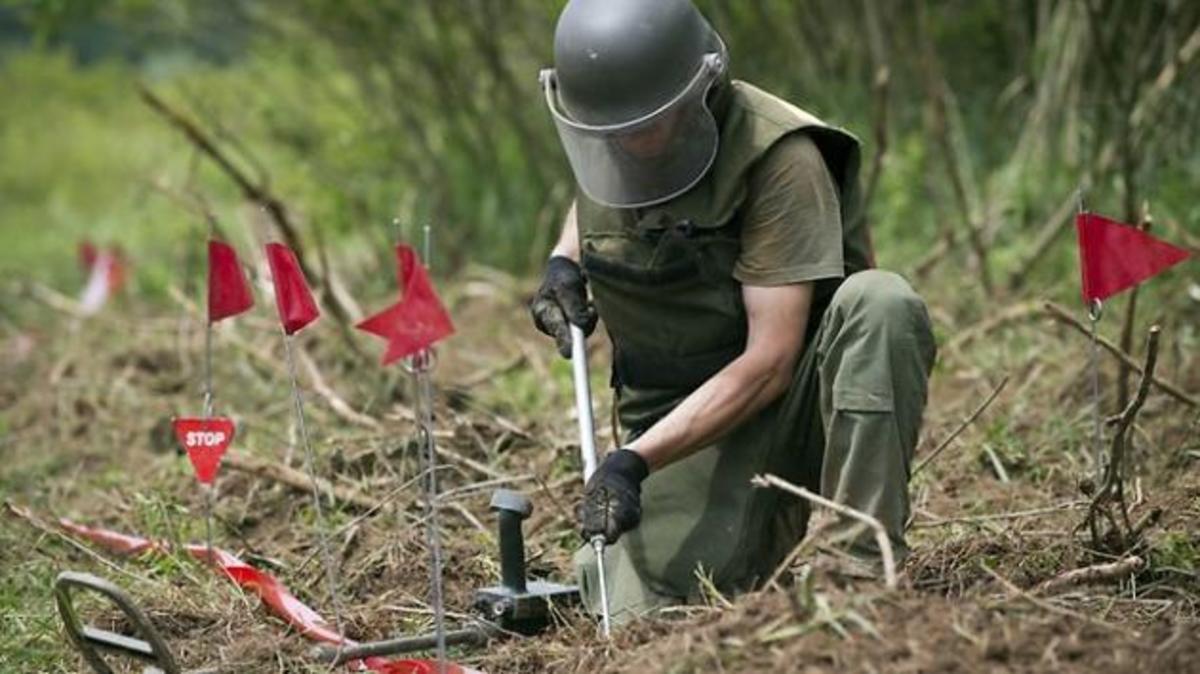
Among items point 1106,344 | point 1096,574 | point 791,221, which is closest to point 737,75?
point 1106,344

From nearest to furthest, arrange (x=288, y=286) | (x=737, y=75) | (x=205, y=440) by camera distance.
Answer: (x=288, y=286) → (x=205, y=440) → (x=737, y=75)

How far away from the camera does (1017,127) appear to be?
29.4 ft

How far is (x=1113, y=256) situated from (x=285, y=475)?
2407 millimetres

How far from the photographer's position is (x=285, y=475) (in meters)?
5.53

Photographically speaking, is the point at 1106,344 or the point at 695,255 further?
the point at 1106,344

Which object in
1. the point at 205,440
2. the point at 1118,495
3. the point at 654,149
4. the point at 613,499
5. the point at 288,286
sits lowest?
the point at 1118,495

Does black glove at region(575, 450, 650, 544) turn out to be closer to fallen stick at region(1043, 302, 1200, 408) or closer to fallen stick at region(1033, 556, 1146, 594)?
fallen stick at region(1033, 556, 1146, 594)

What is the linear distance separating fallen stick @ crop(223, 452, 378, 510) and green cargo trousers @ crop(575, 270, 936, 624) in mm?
1063

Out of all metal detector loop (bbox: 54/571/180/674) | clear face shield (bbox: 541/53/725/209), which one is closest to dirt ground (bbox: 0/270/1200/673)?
metal detector loop (bbox: 54/571/180/674)

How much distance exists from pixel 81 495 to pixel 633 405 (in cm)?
221

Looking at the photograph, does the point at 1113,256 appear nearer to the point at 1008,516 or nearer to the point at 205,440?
the point at 1008,516

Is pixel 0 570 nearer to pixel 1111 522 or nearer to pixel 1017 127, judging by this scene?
pixel 1111 522

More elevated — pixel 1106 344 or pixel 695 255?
pixel 695 255

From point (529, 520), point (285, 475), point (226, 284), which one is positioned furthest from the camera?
point (285, 475)
